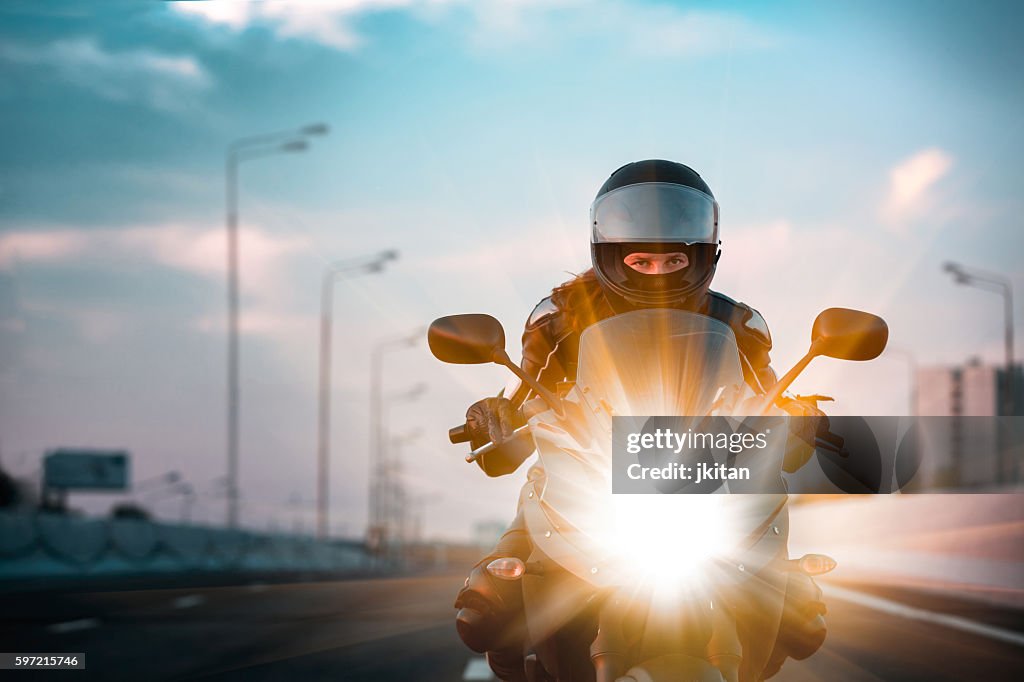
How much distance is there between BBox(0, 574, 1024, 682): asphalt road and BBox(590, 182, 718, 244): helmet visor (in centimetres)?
514

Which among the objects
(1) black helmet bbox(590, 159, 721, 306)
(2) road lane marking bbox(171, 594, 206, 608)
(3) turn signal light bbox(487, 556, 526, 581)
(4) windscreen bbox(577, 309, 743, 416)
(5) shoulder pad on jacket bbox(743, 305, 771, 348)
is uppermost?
(1) black helmet bbox(590, 159, 721, 306)

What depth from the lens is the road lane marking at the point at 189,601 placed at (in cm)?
1678

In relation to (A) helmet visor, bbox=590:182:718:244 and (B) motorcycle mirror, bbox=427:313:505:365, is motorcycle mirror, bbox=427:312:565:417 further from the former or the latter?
(A) helmet visor, bbox=590:182:718:244

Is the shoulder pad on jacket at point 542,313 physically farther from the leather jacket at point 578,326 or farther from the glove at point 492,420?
the glove at point 492,420

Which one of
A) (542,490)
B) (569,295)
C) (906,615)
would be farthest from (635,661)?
(906,615)

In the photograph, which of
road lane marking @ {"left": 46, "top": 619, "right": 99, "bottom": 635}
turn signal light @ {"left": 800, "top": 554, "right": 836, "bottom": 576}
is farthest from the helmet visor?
road lane marking @ {"left": 46, "top": 619, "right": 99, "bottom": 635}

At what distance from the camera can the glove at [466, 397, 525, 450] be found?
12.4 feet

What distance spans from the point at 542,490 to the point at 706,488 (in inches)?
17.9

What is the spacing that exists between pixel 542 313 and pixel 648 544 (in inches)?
38.7

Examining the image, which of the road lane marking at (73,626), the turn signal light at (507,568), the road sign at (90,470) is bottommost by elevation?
the road sign at (90,470)

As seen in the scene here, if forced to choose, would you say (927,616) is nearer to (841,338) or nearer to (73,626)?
(73,626)

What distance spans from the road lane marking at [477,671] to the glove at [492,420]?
15.3 ft

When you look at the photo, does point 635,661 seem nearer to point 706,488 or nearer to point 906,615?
point 706,488

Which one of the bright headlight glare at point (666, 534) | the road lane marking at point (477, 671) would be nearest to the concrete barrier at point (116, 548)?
the road lane marking at point (477, 671)
